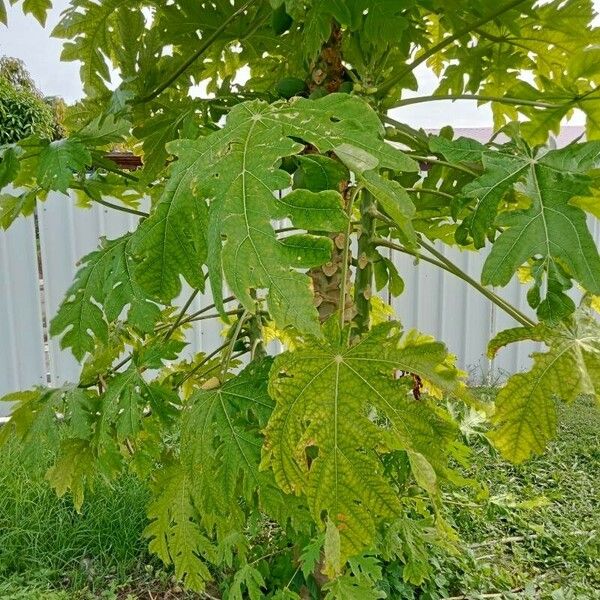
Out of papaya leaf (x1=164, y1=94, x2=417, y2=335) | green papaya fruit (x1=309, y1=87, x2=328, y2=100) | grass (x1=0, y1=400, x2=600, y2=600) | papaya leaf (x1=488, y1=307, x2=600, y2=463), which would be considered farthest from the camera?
grass (x1=0, y1=400, x2=600, y2=600)

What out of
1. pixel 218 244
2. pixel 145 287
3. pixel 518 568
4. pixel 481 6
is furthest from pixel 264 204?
pixel 518 568

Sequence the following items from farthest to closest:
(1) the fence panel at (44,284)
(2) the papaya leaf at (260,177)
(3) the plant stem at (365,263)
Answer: (1) the fence panel at (44,284) → (3) the plant stem at (365,263) → (2) the papaya leaf at (260,177)

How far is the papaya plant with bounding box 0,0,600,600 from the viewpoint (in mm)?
601

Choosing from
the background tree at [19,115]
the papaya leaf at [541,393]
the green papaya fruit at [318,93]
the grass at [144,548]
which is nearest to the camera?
the papaya leaf at [541,393]

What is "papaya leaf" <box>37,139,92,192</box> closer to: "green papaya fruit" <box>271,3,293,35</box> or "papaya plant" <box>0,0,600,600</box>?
"papaya plant" <box>0,0,600,600</box>

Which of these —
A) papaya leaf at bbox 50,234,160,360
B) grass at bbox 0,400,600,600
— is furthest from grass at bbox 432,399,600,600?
papaya leaf at bbox 50,234,160,360

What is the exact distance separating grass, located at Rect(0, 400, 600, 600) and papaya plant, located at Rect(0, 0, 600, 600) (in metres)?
0.64

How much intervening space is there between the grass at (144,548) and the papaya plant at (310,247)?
64cm

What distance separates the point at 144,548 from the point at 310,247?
5.84ft

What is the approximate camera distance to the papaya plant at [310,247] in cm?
60

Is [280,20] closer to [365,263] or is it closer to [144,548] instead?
[365,263]

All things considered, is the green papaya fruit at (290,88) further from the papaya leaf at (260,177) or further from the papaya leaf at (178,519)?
the papaya leaf at (178,519)

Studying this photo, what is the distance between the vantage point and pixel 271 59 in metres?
1.43

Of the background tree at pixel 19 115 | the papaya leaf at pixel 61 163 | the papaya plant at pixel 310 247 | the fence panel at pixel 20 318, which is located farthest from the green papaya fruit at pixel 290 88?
the background tree at pixel 19 115
